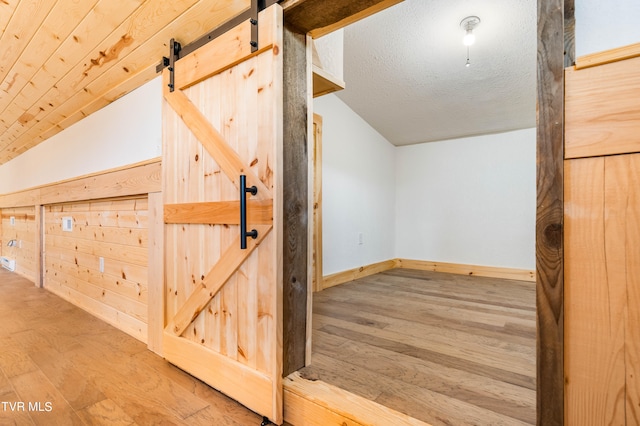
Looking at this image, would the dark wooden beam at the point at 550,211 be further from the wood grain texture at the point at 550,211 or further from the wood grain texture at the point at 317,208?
the wood grain texture at the point at 317,208

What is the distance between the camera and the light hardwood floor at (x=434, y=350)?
4.41 feet

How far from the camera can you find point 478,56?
107 inches

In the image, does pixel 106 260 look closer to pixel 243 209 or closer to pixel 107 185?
pixel 107 185

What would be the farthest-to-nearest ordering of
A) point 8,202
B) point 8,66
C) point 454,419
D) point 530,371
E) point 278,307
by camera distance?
point 8,202 → point 8,66 → point 530,371 → point 278,307 → point 454,419

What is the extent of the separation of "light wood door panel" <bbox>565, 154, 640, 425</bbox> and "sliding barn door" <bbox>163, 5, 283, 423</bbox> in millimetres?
997

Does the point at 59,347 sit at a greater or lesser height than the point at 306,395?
lesser

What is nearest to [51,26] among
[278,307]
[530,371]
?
[278,307]

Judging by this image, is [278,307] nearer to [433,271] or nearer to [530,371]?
[530,371]

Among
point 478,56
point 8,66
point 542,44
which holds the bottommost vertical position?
point 542,44

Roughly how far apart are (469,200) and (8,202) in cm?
679

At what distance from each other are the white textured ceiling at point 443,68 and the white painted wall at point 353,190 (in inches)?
11.0

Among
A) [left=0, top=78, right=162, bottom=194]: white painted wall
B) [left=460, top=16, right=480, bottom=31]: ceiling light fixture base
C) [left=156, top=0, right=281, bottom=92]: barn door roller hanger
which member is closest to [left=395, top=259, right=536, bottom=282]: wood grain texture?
[left=460, top=16, right=480, bottom=31]: ceiling light fixture base

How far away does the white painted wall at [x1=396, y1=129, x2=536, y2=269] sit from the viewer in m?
3.80

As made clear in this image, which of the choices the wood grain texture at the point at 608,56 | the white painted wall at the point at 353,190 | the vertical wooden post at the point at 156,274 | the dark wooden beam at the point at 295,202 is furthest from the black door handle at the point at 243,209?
the white painted wall at the point at 353,190
